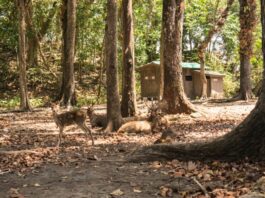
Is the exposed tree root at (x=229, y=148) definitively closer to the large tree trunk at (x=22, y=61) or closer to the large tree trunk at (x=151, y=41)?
the large tree trunk at (x=22, y=61)

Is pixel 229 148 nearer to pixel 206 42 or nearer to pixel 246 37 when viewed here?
pixel 246 37

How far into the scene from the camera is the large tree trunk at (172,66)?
17.0 m

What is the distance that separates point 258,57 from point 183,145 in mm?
29989

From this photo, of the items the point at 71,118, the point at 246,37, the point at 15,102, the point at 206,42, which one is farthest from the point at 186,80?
the point at 71,118

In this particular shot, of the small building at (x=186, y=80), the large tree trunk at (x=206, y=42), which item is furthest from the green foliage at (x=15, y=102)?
the large tree trunk at (x=206, y=42)

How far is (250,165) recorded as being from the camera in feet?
23.8

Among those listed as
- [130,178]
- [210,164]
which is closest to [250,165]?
[210,164]

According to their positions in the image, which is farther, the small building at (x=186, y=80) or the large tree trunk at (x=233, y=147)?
the small building at (x=186, y=80)

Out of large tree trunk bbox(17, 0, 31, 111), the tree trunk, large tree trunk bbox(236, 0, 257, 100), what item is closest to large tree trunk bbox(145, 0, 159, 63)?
the tree trunk

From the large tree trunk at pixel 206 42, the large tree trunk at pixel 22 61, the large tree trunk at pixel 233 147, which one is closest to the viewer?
the large tree trunk at pixel 233 147

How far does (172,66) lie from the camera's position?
17.2 metres

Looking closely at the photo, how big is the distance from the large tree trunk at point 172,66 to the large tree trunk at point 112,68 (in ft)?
11.7

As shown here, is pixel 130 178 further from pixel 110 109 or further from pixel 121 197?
pixel 110 109

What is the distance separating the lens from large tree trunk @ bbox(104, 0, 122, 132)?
13.5 metres
